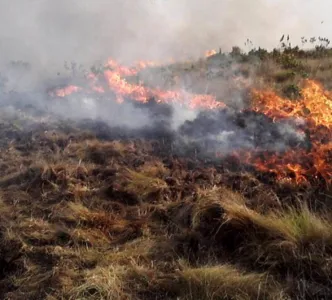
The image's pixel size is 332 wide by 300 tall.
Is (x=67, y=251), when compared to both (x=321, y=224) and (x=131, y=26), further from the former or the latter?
(x=131, y=26)

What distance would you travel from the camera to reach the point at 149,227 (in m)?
5.09

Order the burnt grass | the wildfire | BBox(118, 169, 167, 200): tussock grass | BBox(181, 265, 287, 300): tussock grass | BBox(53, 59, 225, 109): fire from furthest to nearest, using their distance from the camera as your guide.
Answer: BBox(53, 59, 225, 109): fire, the wildfire, BBox(118, 169, 167, 200): tussock grass, the burnt grass, BBox(181, 265, 287, 300): tussock grass

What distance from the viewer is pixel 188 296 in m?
3.74

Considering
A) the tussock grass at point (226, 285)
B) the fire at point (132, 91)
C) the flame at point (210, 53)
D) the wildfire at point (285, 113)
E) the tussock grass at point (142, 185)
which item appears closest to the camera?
the tussock grass at point (226, 285)

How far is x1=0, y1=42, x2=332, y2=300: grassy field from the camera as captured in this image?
387cm

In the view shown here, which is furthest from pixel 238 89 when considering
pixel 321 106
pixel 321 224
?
pixel 321 224

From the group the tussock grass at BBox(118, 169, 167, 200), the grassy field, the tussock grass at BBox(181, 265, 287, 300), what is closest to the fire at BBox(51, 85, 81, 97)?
the grassy field

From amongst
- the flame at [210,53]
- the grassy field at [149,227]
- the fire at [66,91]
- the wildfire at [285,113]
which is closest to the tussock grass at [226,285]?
the grassy field at [149,227]

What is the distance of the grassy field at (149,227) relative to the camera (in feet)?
12.7

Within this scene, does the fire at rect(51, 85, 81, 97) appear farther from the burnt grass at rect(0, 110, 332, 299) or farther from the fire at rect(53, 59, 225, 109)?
the burnt grass at rect(0, 110, 332, 299)

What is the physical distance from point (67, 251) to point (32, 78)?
904 centimetres

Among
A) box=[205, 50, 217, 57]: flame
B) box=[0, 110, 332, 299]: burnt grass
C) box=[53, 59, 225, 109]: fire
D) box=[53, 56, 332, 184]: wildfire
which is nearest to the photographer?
box=[0, 110, 332, 299]: burnt grass

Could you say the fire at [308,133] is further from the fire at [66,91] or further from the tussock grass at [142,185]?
the fire at [66,91]

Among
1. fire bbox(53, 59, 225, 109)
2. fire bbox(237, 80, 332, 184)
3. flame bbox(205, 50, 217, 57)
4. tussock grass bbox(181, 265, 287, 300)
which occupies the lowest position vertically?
tussock grass bbox(181, 265, 287, 300)
